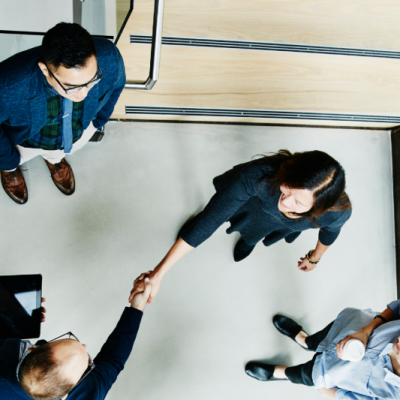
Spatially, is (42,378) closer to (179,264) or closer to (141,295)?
(141,295)

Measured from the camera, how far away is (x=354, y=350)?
1.49m

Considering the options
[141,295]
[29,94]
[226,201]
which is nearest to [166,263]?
[141,295]

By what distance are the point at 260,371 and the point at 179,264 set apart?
3.10 ft

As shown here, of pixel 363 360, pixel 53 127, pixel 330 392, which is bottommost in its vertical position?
pixel 330 392

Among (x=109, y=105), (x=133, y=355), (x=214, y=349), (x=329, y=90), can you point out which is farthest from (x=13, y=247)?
(x=329, y=90)

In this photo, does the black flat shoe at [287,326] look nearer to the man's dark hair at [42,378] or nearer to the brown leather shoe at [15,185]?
the man's dark hair at [42,378]

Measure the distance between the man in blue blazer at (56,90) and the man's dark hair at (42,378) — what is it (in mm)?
923

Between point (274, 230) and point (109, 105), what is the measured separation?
119 centimetres

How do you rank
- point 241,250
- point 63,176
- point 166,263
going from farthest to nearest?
1. point 241,250
2. point 63,176
3. point 166,263

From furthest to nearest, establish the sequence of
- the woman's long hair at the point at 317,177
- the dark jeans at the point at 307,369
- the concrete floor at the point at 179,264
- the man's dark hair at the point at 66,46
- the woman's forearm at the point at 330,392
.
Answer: the concrete floor at the point at 179,264 < the dark jeans at the point at 307,369 < the woman's forearm at the point at 330,392 < the woman's long hair at the point at 317,177 < the man's dark hair at the point at 66,46

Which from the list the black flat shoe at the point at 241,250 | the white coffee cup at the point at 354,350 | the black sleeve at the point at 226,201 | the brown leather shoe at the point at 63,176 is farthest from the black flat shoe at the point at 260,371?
the brown leather shoe at the point at 63,176

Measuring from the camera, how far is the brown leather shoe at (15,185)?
7.20 ft

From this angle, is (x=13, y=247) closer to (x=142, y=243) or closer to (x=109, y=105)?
(x=142, y=243)

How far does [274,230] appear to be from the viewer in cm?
205
